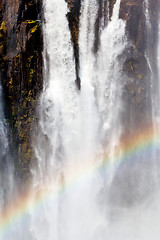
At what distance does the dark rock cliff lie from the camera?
343 inches

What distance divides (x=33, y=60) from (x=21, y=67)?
1.90 ft

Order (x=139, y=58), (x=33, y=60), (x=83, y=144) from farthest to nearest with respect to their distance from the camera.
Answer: (x=139, y=58) < (x=83, y=144) < (x=33, y=60)

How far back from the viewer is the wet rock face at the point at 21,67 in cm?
862

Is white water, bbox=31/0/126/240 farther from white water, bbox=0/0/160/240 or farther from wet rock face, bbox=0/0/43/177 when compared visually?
wet rock face, bbox=0/0/43/177

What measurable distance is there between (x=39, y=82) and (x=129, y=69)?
3582mm

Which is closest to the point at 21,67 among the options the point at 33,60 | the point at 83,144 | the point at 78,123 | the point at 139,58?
the point at 33,60

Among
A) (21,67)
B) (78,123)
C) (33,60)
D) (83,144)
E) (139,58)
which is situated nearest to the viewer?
(21,67)

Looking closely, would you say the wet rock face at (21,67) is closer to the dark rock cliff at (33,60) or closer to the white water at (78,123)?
the dark rock cliff at (33,60)

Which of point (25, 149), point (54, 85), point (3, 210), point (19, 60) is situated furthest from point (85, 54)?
point (3, 210)

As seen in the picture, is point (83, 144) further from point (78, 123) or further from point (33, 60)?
point (33, 60)

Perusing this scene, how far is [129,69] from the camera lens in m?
11.3

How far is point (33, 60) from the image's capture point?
947 centimetres

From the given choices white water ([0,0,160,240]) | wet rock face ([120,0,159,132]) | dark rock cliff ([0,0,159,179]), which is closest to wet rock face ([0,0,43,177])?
dark rock cliff ([0,0,159,179])

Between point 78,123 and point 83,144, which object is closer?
point 78,123
